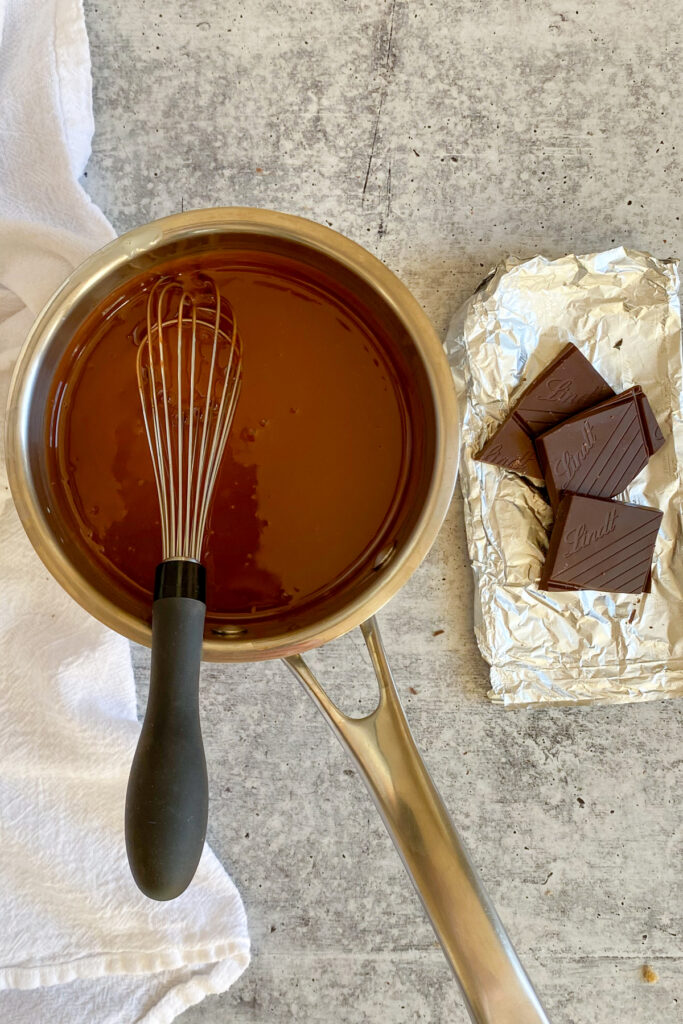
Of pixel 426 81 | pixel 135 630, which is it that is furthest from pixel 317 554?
pixel 426 81

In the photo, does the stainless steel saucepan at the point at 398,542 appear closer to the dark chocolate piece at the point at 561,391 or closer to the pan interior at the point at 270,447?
the pan interior at the point at 270,447

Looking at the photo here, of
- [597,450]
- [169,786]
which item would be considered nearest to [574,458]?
[597,450]

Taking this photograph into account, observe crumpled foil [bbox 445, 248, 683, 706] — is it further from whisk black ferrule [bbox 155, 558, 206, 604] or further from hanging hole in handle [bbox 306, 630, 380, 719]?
whisk black ferrule [bbox 155, 558, 206, 604]

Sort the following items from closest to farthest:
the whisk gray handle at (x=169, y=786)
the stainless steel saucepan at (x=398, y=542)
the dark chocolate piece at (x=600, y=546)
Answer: the whisk gray handle at (x=169, y=786)
the stainless steel saucepan at (x=398, y=542)
the dark chocolate piece at (x=600, y=546)

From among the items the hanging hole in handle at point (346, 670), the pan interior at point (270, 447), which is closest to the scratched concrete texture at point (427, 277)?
the hanging hole in handle at point (346, 670)

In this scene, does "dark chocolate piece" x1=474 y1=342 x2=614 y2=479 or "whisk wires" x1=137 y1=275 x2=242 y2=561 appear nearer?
"whisk wires" x1=137 y1=275 x2=242 y2=561

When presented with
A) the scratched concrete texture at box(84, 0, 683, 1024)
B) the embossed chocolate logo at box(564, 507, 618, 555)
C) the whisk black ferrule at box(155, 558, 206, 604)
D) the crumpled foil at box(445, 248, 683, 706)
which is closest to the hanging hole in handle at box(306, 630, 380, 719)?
the scratched concrete texture at box(84, 0, 683, 1024)
